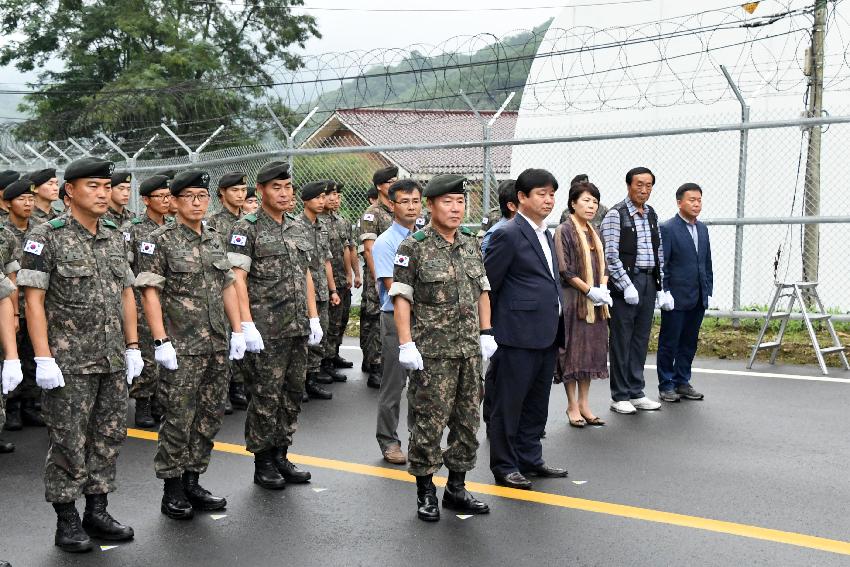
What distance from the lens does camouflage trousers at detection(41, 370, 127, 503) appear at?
5203mm

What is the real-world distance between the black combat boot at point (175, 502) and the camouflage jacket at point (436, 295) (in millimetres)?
1559

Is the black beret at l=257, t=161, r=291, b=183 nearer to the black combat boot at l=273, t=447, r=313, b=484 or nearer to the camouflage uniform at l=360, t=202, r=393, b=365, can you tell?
the black combat boot at l=273, t=447, r=313, b=484

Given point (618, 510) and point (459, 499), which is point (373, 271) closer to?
point (459, 499)

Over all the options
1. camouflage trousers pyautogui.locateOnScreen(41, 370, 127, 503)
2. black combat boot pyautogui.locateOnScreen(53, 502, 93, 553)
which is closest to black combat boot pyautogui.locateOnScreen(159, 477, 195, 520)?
camouflage trousers pyautogui.locateOnScreen(41, 370, 127, 503)

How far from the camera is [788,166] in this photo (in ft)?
45.1

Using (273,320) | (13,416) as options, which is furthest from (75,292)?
(13,416)

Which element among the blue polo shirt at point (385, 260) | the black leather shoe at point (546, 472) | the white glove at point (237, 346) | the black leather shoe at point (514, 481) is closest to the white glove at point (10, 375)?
the white glove at point (237, 346)

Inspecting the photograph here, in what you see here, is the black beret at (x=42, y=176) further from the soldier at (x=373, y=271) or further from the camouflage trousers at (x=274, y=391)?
the camouflage trousers at (x=274, y=391)

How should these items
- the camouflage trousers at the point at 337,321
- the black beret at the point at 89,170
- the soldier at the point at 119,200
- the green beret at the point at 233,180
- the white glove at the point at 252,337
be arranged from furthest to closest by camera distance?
the camouflage trousers at the point at 337,321
the soldier at the point at 119,200
the green beret at the point at 233,180
the white glove at the point at 252,337
the black beret at the point at 89,170

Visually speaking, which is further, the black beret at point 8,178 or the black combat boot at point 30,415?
the black beret at point 8,178

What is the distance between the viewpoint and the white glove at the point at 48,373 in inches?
199

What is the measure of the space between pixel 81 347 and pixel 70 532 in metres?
0.94

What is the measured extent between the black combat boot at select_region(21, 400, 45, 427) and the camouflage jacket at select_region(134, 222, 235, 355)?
320 centimetres

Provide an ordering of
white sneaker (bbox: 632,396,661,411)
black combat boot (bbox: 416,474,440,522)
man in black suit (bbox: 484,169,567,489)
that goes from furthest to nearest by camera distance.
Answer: white sneaker (bbox: 632,396,661,411) → man in black suit (bbox: 484,169,567,489) → black combat boot (bbox: 416,474,440,522)
